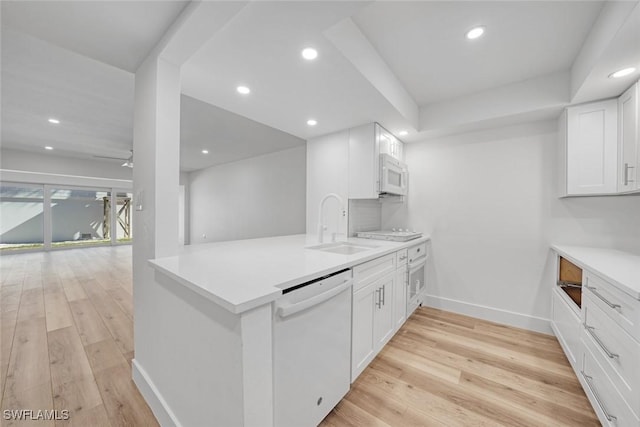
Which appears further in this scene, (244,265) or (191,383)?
(244,265)

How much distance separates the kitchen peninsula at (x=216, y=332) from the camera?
87 centimetres

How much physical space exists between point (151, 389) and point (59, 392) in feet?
2.38

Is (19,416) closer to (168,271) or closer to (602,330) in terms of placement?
(168,271)

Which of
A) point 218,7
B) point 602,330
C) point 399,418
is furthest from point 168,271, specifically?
point 602,330

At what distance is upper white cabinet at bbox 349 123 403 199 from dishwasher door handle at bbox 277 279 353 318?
142cm

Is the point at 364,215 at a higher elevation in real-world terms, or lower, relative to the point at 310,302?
higher

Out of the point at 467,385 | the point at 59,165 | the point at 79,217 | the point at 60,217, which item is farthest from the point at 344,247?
the point at 79,217

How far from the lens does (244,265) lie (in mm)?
1348

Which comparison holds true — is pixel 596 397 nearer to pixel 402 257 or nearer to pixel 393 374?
pixel 393 374

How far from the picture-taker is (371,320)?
1784mm

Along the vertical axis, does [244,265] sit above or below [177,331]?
above

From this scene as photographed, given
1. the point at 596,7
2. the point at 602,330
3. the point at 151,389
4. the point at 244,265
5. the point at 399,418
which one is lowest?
the point at 399,418

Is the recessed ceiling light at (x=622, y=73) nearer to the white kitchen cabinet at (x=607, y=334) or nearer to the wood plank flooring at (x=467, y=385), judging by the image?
the white kitchen cabinet at (x=607, y=334)

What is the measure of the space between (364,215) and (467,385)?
6.40 ft
